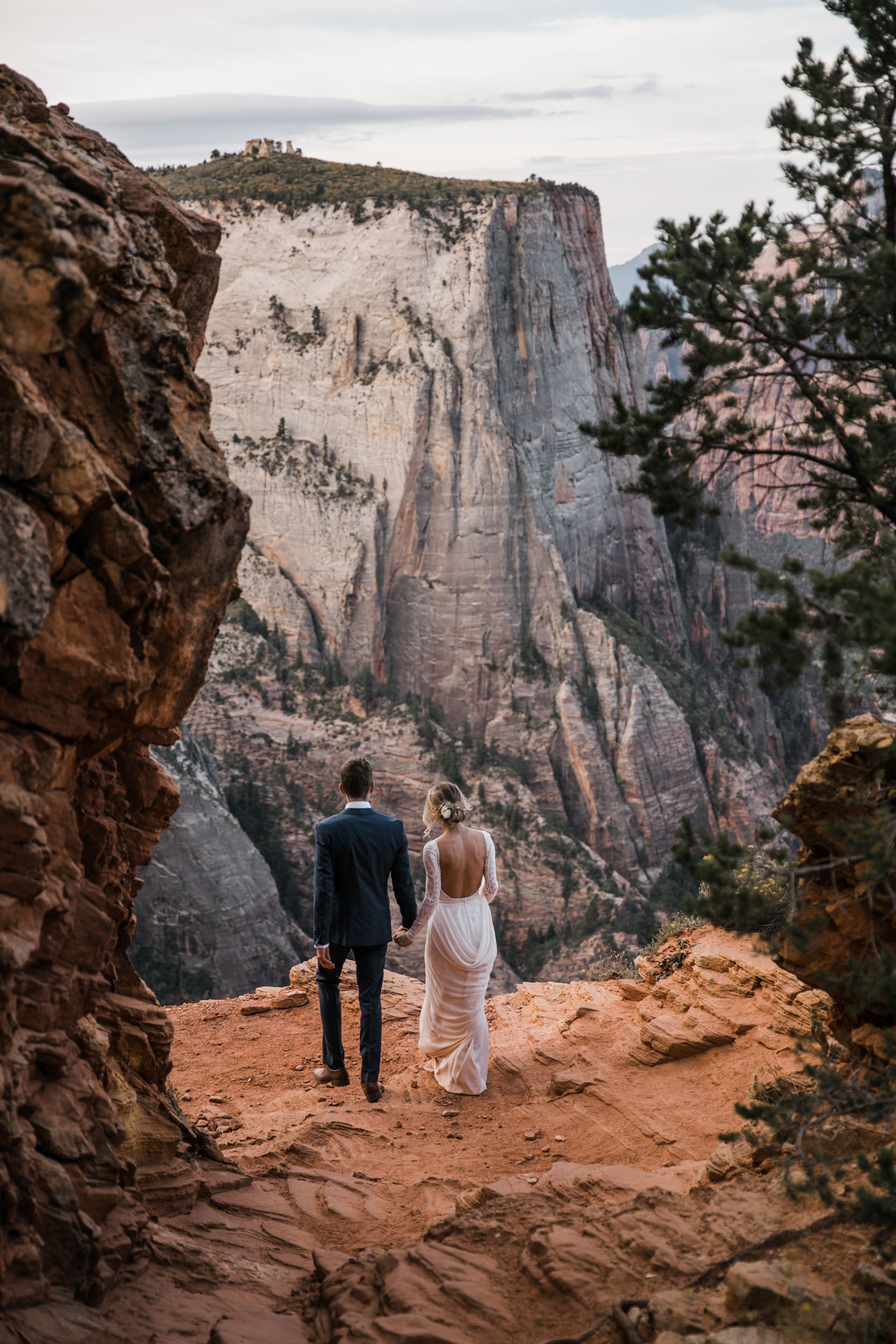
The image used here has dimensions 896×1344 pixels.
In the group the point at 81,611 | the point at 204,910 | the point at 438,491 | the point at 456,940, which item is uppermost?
the point at 438,491

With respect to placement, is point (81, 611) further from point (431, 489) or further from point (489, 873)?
point (431, 489)

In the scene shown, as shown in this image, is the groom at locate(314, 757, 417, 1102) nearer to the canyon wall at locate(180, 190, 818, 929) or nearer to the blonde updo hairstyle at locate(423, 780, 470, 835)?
the blonde updo hairstyle at locate(423, 780, 470, 835)

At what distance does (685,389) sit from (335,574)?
48.4 m

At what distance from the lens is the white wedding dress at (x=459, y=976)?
Answer: 23.0 ft

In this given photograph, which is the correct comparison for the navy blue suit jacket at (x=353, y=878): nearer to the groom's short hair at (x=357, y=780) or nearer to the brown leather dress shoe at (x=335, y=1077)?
the groom's short hair at (x=357, y=780)

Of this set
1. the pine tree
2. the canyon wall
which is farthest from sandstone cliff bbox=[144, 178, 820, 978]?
the pine tree

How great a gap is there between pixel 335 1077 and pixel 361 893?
159 centimetres

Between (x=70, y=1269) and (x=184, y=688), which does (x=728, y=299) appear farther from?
(x=70, y=1269)

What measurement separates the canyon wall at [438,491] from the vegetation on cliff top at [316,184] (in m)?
0.85

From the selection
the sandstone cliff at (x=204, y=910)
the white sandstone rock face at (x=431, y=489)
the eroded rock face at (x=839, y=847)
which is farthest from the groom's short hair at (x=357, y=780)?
the white sandstone rock face at (x=431, y=489)

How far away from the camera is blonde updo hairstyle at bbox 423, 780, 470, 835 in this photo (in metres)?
6.80

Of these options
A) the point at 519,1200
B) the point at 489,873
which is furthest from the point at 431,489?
the point at 519,1200

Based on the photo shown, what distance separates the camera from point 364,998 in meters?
6.84

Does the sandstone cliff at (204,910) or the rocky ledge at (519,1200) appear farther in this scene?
the sandstone cliff at (204,910)
